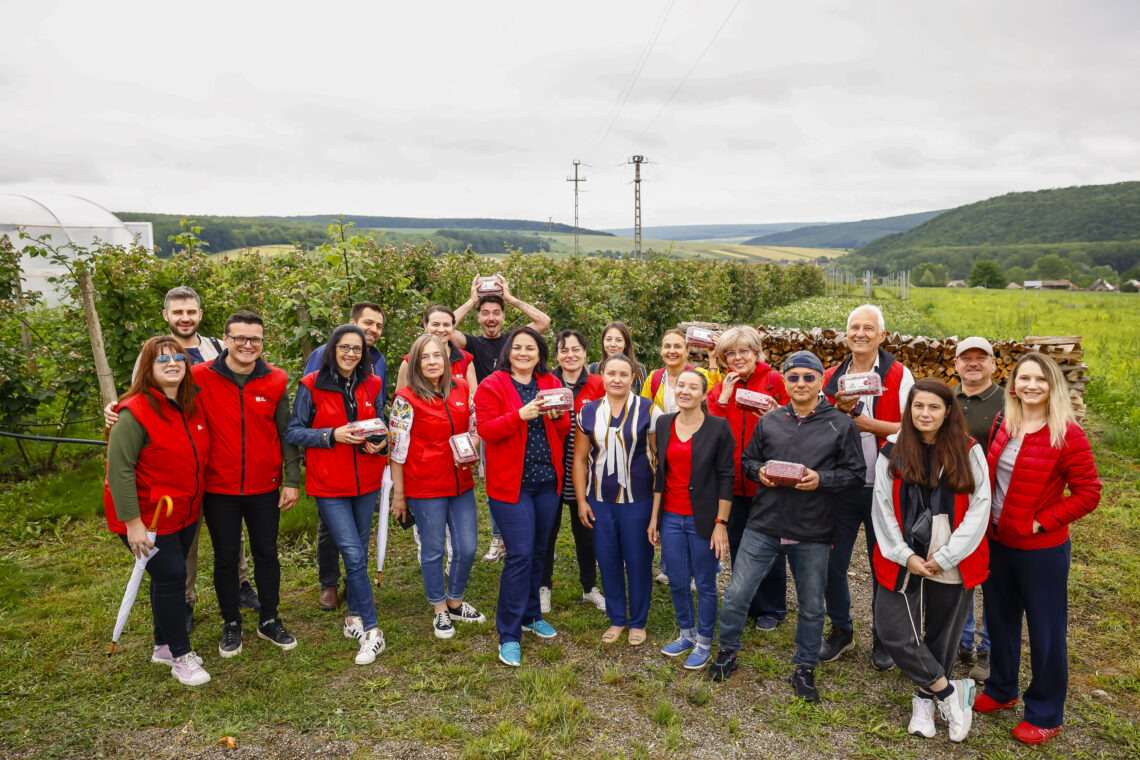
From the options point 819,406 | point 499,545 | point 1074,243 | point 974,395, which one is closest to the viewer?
point 819,406

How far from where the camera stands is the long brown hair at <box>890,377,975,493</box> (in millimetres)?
A: 3377

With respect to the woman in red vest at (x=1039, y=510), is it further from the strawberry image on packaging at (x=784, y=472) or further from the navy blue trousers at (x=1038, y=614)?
the strawberry image on packaging at (x=784, y=472)

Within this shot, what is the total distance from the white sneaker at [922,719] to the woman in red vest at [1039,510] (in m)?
0.44

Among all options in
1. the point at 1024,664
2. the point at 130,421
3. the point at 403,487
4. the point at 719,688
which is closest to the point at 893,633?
the point at 719,688

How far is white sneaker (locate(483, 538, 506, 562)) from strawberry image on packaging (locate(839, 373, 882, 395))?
3.46m

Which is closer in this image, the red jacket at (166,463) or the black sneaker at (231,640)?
the red jacket at (166,463)

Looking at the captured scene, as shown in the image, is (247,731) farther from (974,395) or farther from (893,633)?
(974,395)

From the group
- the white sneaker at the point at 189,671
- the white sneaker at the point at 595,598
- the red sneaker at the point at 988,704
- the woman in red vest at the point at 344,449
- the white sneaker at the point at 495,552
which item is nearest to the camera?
the red sneaker at the point at 988,704

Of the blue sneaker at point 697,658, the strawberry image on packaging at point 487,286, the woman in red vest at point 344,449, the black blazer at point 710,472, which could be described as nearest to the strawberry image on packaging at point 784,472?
the black blazer at point 710,472

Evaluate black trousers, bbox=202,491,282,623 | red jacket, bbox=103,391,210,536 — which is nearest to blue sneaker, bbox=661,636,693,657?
black trousers, bbox=202,491,282,623

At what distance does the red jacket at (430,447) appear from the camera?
4.35m

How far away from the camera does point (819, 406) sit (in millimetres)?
3826

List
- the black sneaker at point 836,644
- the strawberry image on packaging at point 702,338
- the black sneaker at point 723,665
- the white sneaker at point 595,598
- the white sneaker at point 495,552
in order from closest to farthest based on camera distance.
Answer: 1. the black sneaker at point 723,665
2. the black sneaker at point 836,644
3. the strawberry image on packaging at point 702,338
4. the white sneaker at point 595,598
5. the white sneaker at point 495,552

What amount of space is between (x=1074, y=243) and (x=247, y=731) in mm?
131492
